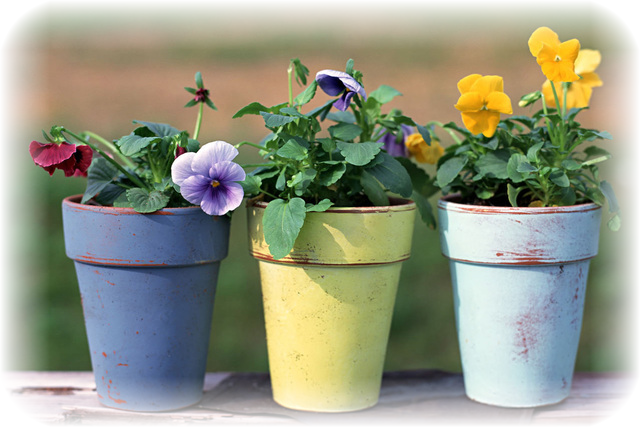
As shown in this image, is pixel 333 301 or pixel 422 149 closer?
pixel 333 301

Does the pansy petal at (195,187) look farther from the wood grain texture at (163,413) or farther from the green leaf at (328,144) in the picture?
the wood grain texture at (163,413)

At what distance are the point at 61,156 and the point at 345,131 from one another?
53cm

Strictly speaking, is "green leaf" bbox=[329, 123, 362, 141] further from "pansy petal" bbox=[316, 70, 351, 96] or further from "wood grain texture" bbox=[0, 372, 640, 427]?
"wood grain texture" bbox=[0, 372, 640, 427]

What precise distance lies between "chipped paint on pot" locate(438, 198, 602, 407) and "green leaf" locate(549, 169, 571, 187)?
48 millimetres

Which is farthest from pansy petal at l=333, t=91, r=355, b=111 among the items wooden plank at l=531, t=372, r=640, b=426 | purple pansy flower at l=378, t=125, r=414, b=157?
wooden plank at l=531, t=372, r=640, b=426

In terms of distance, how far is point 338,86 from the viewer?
139 centimetres

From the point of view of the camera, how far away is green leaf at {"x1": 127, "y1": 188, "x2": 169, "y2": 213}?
1.33 meters

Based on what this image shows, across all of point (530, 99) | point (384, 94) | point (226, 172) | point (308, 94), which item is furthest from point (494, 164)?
point (226, 172)

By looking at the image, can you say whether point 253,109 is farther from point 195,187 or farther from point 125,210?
point 125,210

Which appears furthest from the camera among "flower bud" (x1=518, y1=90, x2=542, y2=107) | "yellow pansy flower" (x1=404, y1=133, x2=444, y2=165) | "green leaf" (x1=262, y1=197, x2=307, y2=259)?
"yellow pansy flower" (x1=404, y1=133, x2=444, y2=165)

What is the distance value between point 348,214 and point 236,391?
0.51 m

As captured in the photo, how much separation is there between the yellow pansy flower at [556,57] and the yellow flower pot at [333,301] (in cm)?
36

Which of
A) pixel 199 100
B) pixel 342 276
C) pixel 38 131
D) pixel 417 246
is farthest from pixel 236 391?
pixel 38 131

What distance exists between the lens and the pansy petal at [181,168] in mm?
1298
